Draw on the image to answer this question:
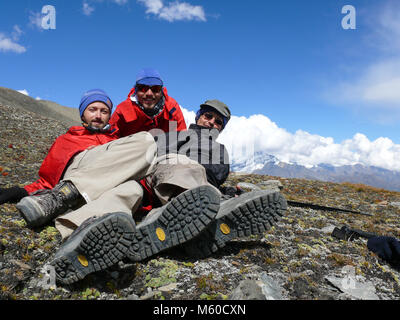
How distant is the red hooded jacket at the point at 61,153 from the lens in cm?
459

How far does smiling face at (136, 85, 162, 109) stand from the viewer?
6.62 metres

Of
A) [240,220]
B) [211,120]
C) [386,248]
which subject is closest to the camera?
[240,220]

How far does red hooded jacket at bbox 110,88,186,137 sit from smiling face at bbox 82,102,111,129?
0.40 m

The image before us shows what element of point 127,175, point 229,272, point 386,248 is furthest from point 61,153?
point 386,248

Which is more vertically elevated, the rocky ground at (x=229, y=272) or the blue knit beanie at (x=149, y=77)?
the blue knit beanie at (x=149, y=77)

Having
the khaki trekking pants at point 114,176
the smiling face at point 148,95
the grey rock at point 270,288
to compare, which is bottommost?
the grey rock at point 270,288

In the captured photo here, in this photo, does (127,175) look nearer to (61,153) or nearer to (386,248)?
(61,153)

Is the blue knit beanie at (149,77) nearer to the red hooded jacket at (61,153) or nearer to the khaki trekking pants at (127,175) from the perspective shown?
the red hooded jacket at (61,153)

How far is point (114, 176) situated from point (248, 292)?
7.61ft

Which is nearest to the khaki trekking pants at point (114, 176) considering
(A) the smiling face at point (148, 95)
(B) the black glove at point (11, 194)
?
(B) the black glove at point (11, 194)

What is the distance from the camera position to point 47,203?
3.82 m

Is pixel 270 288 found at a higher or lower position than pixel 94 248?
lower

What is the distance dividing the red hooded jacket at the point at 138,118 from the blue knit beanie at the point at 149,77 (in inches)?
18.0
